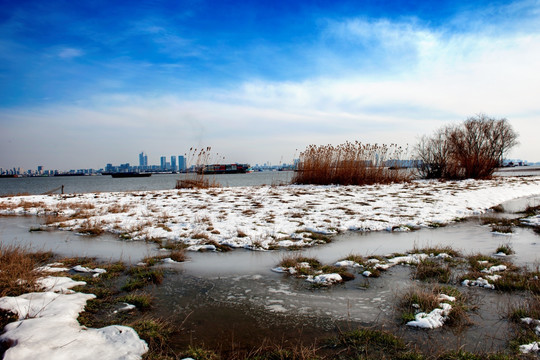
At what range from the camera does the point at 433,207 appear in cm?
1100

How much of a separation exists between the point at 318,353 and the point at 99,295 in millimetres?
2899

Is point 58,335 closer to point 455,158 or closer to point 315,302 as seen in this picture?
point 315,302

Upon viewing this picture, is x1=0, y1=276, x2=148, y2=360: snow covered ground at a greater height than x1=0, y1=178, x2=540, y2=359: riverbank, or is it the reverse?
x1=0, y1=276, x2=148, y2=360: snow covered ground

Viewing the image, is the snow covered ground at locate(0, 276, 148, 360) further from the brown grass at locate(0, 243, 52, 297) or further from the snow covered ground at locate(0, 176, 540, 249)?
the snow covered ground at locate(0, 176, 540, 249)

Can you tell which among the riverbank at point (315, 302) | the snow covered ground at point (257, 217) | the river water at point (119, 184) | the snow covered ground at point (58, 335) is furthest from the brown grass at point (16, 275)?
the river water at point (119, 184)

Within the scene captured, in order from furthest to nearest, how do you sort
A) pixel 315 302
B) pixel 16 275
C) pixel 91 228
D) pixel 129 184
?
pixel 129 184 < pixel 91 228 < pixel 16 275 < pixel 315 302

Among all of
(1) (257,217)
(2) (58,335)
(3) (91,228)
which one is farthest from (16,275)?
(1) (257,217)

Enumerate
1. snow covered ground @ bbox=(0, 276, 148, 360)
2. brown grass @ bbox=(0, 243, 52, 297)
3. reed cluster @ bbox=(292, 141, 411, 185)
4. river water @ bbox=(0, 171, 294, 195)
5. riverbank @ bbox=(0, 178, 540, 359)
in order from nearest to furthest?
snow covered ground @ bbox=(0, 276, 148, 360) < riverbank @ bbox=(0, 178, 540, 359) < brown grass @ bbox=(0, 243, 52, 297) < reed cluster @ bbox=(292, 141, 411, 185) < river water @ bbox=(0, 171, 294, 195)

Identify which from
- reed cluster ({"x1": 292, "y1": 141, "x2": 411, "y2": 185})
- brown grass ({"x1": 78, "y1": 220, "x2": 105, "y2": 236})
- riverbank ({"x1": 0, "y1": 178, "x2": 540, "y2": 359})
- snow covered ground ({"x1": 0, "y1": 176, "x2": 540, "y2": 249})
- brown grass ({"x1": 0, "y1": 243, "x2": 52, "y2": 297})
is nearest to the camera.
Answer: riverbank ({"x1": 0, "y1": 178, "x2": 540, "y2": 359})

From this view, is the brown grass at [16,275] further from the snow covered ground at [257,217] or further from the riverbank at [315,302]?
the snow covered ground at [257,217]

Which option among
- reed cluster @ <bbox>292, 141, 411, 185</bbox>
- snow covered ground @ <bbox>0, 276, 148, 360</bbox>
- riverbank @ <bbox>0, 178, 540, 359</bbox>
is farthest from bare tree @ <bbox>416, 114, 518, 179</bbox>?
snow covered ground @ <bbox>0, 276, 148, 360</bbox>

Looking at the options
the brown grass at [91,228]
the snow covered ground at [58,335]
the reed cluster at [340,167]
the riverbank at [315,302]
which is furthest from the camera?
the reed cluster at [340,167]

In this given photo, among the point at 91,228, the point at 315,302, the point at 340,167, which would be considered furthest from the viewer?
the point at 340,167

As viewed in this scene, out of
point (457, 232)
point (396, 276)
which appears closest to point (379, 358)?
point (396, 276)
